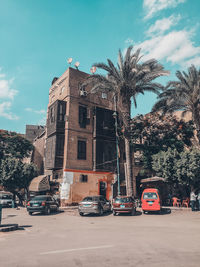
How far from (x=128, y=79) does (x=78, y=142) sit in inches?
367

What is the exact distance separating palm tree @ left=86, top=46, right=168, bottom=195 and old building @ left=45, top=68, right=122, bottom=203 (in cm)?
513

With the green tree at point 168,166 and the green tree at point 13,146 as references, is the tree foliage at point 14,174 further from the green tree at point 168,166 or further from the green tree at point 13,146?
the green tree at point 168,166

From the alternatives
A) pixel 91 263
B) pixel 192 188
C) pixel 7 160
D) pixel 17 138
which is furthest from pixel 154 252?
pixel 17 138

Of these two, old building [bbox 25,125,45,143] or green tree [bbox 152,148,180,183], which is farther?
old building [bbox 25,125,45,143]

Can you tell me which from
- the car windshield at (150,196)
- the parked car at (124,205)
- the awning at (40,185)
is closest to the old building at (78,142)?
the awning at (40,185)

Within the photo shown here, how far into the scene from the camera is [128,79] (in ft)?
72.5

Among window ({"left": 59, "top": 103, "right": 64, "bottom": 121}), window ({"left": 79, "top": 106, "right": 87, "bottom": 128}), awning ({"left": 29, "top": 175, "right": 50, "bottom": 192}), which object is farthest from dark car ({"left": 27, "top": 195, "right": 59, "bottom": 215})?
window ({"left": 79, "top": 106, "right": 87, "bottom": 128})

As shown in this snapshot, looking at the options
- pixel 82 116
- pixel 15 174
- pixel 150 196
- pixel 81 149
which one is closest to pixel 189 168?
pixel 150 196

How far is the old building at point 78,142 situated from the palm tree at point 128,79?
16.8 ft

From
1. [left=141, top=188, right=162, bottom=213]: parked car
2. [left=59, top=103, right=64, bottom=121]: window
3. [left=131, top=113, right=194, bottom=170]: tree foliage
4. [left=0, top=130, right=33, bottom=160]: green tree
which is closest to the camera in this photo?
[left=141, top=188, right=162, bottom=213]: parked car

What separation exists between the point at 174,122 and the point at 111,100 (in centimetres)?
924

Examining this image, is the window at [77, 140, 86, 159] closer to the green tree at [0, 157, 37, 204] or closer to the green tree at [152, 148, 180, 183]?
the green tree at [0, 157, 37, 204]

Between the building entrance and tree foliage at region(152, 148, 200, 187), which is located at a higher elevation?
tree foliage at region(152, 148, 200, 187)

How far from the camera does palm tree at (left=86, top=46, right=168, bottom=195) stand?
21.9m
